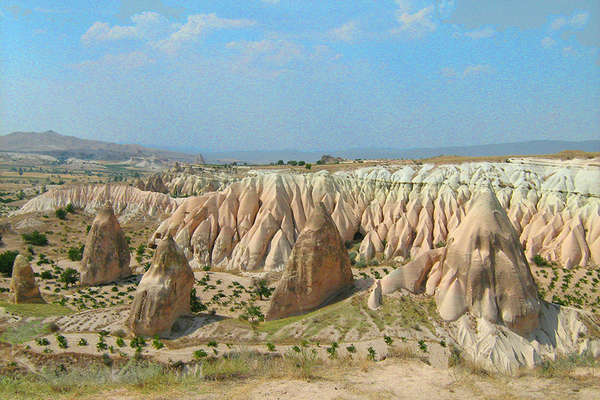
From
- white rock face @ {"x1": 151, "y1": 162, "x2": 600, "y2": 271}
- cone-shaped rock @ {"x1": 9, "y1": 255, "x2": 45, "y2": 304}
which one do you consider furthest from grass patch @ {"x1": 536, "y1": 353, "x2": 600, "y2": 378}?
cone-shaped rock @ {"x1": 9, "y1": 255, "x2": 45, "y2": 304}

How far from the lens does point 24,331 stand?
16.2 metres

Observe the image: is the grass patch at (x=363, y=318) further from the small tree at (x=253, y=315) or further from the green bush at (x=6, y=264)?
the green bush at (x=6, y=264)

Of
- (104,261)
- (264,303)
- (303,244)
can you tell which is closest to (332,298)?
(303,244)

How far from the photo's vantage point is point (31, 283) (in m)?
23.7

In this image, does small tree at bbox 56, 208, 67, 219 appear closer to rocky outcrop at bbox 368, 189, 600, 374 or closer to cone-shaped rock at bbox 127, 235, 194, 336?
cone-shaped rock at bbox 127, 235, 194, 336

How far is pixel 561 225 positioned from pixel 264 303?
2643cm

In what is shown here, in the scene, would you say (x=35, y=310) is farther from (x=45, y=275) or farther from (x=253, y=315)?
(x=45, y=275)

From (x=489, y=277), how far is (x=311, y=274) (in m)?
7.94

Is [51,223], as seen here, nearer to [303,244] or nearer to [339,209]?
[339,209]

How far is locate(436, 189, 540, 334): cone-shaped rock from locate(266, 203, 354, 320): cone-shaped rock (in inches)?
214

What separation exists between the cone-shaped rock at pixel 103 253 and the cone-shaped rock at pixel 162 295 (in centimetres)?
1274

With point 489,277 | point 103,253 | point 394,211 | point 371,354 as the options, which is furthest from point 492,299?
point 103,253

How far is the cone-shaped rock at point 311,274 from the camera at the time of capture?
1923 centimetres

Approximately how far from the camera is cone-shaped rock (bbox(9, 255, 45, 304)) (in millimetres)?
23234
